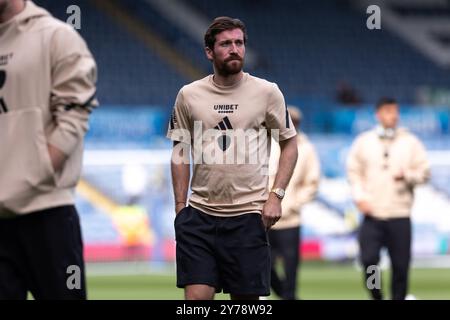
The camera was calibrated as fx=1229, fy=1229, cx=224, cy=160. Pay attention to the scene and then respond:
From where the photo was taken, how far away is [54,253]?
5.46m

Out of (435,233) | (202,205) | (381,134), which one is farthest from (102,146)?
(202,205)

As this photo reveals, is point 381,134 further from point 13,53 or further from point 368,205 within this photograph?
point 13,53

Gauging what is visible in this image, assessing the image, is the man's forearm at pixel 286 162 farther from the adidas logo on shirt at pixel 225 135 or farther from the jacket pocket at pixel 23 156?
the jacket pocket at pixel 23 156

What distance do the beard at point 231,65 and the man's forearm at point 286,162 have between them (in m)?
0.57

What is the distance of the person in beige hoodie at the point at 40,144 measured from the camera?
5.36 m

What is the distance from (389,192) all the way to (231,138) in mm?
5086

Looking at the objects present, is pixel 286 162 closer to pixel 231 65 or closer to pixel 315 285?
pixel 231 65

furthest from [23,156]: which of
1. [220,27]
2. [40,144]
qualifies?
[220,27]

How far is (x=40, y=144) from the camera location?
211 inches

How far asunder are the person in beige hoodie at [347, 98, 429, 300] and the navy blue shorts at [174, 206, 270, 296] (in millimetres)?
4823

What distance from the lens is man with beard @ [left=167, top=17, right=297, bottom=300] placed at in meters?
7.21

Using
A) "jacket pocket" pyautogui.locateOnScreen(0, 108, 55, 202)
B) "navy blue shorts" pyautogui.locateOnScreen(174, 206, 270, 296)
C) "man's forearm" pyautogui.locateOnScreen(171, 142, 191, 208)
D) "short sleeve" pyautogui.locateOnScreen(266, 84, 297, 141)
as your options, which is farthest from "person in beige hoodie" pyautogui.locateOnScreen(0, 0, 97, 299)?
"short sleeve" pyautogui.locateOnScreen(266, 84, 297, 141)

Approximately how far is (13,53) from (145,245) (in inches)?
622

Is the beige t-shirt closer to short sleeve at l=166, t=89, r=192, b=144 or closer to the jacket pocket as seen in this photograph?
short sleeve at l=166, t=89, r=192, b=144
